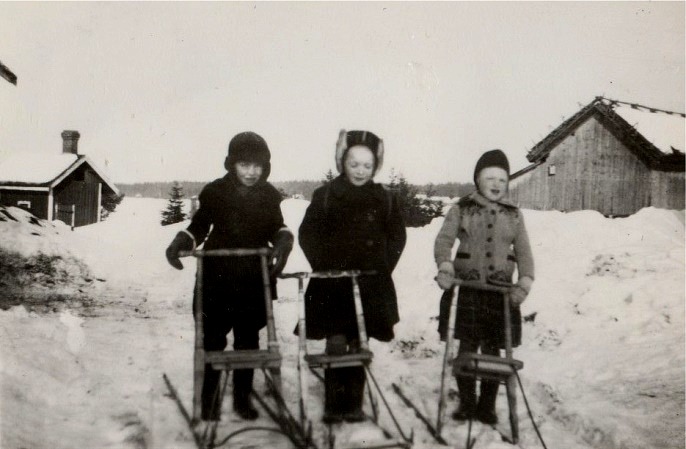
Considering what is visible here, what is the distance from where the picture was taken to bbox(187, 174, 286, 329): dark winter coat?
9.96ft

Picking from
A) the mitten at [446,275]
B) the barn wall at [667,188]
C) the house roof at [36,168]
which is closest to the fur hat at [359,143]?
the mitten at [446,275]

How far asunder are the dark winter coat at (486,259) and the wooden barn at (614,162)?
1.10 metres

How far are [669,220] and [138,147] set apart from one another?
12.9ft

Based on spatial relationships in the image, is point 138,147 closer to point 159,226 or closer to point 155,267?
point 159,226

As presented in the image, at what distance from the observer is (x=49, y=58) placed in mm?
3412

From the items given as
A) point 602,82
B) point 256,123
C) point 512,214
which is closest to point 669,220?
point 602,82

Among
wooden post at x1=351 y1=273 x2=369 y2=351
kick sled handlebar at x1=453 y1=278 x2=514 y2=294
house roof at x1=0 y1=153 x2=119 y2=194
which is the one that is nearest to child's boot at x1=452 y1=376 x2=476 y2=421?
kick sled handlebar at x1=453 y1=278 x2=514 y2=294

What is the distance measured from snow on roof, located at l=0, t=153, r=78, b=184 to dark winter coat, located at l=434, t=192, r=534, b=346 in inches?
89.4

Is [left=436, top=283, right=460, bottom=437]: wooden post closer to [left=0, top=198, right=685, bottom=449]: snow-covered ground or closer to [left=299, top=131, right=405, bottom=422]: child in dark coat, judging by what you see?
[left=0, top=198, right=685, bottom=449]: snow-covered ground

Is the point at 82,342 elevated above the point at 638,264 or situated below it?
below

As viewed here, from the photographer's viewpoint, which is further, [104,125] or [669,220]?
[669,220]

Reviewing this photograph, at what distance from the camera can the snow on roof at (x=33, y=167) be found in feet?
11.0

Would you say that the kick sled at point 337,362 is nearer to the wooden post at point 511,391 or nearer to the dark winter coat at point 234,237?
the dark winter coat at point 234,237

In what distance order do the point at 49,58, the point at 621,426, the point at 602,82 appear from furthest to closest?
the point at 602,82 → the point at 49,58 → the point at 621,426
